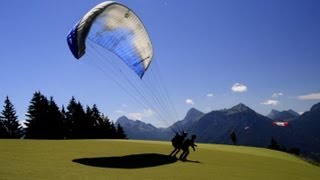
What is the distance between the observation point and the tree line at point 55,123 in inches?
2758

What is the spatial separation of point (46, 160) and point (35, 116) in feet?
185

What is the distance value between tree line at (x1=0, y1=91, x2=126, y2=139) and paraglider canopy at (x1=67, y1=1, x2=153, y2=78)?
1979 inches

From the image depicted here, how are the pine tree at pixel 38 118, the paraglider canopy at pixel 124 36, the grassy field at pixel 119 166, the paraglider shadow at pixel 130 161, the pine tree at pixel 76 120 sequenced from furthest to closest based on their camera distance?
the pine tree at pixel 76 120 → the pine tree at pixel 38 118 → the paraglider canopy at pixel 124 36 → the paraglider shadow at pixel 130 161 → the grassy field at pixel 119 166

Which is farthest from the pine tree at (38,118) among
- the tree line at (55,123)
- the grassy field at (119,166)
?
the grassy field at (119,166)

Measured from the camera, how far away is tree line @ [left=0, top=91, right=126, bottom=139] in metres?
70.1

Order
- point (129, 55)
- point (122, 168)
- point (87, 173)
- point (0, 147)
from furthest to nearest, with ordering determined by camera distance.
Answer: point (129, 55) → point (0, 147) → point (122, 168) → point (87, 173)

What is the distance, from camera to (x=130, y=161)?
20.0m

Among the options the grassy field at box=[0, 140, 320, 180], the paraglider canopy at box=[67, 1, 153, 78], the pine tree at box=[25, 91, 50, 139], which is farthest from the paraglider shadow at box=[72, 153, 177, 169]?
the pine tree at box=[25, 91, 50, 139]

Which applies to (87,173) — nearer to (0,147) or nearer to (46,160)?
(46,160)

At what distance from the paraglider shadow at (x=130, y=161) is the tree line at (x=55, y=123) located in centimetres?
5103

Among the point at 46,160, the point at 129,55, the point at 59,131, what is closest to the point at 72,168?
the point at 46,160

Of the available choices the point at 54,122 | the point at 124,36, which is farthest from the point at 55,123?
the point at 124,36

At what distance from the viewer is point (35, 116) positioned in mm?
71250

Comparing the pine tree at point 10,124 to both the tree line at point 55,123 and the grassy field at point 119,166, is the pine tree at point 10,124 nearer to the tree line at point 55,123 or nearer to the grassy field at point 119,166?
the tree line at point 55,123
